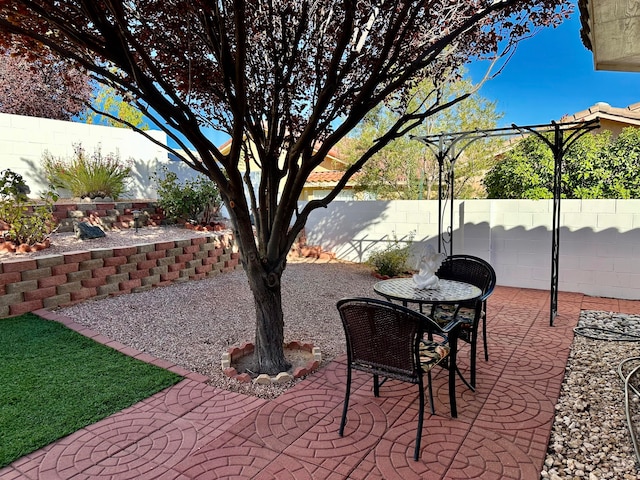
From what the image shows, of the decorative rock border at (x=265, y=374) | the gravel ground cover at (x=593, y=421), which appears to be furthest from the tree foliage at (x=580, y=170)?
the decorative rock border at (x=265, y=374)

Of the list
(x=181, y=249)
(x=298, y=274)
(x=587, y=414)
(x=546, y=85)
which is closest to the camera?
(x=587, y=414)

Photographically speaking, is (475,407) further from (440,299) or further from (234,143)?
(234,143)

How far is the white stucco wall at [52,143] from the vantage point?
7484mm

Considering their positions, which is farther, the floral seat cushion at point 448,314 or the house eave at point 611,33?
the floral seat cushion at point 448,314

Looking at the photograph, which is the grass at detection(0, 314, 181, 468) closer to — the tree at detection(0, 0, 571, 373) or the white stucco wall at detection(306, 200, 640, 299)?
the tree at detection(0, 0, 571, 373)

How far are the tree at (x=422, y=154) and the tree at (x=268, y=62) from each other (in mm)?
6067

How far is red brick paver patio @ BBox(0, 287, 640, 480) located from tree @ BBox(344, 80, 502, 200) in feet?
25.2

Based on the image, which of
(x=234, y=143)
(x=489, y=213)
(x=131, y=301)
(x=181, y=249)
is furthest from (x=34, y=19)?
(x=489, y=213)

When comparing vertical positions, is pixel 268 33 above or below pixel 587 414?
above

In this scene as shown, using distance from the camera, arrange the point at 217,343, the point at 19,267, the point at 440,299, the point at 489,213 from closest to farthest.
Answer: the point at 440,299 < the point at 217,343 < the point at 19,267 < the point at 489,213

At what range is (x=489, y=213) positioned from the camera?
699cm

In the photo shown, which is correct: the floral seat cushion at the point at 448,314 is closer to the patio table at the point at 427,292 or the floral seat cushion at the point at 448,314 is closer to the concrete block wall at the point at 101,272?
A: the patio table at the point at 427,292

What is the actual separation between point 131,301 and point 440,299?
4.02m

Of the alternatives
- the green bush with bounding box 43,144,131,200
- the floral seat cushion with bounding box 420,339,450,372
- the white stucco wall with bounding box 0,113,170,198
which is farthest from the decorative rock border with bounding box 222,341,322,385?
the white stucco wall with bounding box 0,113,170,198
